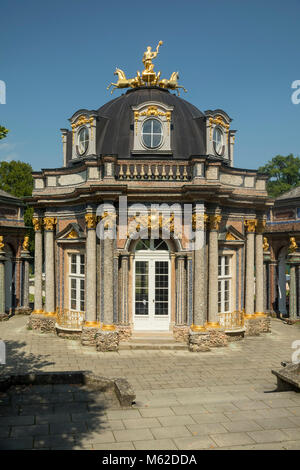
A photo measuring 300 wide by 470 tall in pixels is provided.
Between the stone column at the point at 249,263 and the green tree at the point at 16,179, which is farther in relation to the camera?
the green tree at the point at 16,179

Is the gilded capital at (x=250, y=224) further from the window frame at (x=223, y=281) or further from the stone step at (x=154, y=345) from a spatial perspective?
the stone step at (x=154, y=345)

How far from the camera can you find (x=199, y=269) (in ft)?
51.9

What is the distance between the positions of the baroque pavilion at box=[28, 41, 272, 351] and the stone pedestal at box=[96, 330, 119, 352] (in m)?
0.04

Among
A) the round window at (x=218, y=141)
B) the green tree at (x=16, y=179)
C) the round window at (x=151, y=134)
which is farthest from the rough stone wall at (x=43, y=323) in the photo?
the green tree at (x=16, y=179)

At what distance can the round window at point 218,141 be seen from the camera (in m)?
18.4

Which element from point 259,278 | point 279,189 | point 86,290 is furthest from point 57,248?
point 279,189

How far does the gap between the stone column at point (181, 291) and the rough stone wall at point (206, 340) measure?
0.79 m

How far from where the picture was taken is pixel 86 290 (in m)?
16.6

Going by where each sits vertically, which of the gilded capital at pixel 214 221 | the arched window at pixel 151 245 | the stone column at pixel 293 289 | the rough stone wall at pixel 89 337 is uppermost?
the gilded capital at pixel 214 221

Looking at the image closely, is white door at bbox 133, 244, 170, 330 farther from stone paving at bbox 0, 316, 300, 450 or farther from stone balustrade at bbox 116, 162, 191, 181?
stone balustrade at bbox 116, 162, 191, 181

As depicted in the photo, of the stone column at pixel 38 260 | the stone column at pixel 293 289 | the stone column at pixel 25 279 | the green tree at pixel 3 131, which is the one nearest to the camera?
the green tree at pixel 3 131

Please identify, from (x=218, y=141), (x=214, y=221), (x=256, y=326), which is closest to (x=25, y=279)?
(x=214, y=221)

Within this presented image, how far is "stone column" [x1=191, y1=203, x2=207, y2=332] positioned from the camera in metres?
15.7

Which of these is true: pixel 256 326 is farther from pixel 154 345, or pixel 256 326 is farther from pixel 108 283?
pixel 108 283
